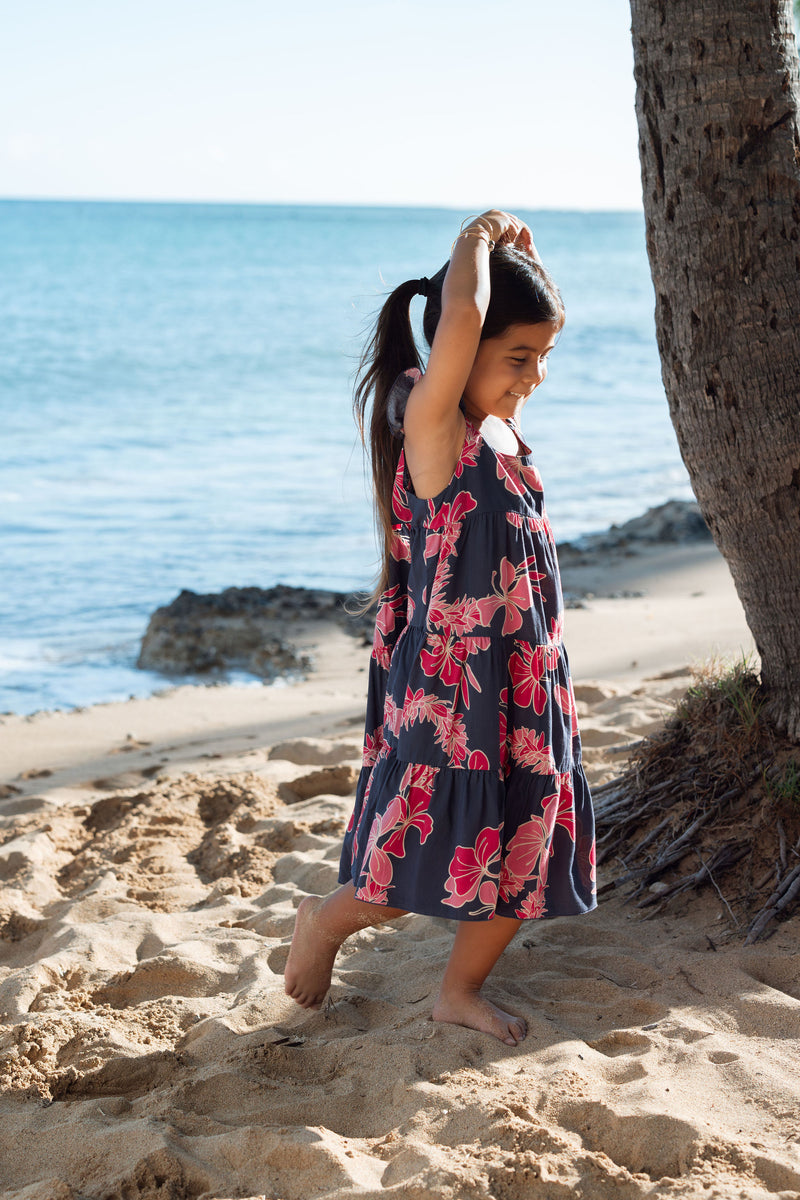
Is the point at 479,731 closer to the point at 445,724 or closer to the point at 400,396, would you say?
the point at 445,724

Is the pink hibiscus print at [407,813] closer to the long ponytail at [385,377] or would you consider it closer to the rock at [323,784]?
the long ponytail at [385,377]

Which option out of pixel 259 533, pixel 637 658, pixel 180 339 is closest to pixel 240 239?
pixel 180 339

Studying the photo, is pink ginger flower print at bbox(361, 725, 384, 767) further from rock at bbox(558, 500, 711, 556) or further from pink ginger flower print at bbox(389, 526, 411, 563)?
rock at bbox(558, 500, 711, 556)

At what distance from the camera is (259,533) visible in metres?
10.5

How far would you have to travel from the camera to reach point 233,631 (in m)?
7.28

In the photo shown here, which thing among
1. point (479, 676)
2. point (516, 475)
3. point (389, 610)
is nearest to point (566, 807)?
point (479, 676)

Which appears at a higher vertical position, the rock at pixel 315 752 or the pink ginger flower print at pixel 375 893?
the pink ginger flower print at pixel 375 893

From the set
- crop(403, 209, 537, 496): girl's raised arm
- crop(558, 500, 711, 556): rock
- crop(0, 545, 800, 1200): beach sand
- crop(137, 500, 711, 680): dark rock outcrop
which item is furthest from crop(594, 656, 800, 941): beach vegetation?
crop(558, 500, 711, 556): rock

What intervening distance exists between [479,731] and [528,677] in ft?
0.52

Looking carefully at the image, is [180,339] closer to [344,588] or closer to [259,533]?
[259,533]

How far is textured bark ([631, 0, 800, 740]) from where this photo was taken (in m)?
2.54

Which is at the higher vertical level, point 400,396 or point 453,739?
point 400,396

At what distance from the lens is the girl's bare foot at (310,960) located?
2369 millimetres

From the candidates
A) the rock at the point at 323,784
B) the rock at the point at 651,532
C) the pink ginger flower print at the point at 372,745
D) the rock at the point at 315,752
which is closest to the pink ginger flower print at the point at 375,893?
the pink ginger flower print at the point at 372,745
